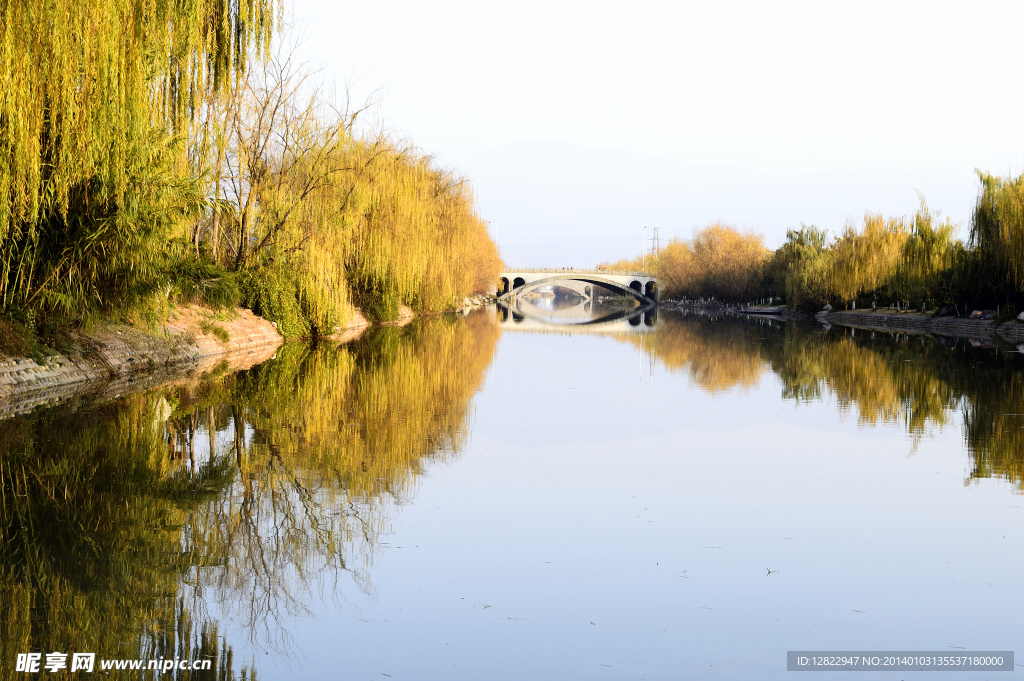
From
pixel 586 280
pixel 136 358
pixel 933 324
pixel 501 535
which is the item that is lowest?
pixel 501 535

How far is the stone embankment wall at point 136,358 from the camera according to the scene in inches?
501

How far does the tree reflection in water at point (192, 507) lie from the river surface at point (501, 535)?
25mm

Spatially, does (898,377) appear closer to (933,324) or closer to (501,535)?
(501,535)

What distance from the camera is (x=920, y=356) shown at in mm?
24453

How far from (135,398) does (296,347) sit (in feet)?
38.1

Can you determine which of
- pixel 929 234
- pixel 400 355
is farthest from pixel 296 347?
pixel 929 234

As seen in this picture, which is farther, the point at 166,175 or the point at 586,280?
the point at 586,280

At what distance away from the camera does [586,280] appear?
11188 cm

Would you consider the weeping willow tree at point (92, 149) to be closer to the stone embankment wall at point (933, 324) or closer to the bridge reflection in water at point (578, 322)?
the stone embankment wall at point (933, 324)

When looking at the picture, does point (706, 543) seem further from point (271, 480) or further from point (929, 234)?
point (929, 234)

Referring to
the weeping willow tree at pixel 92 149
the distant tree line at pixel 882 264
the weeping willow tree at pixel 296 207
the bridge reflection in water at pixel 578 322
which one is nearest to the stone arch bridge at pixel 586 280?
the bridge reflection in water at pixel 578 322

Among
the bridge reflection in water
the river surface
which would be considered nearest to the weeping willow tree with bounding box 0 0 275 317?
the river surface

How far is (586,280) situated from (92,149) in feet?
331

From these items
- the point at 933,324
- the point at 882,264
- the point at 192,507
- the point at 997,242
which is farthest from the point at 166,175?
the point at 882,264
